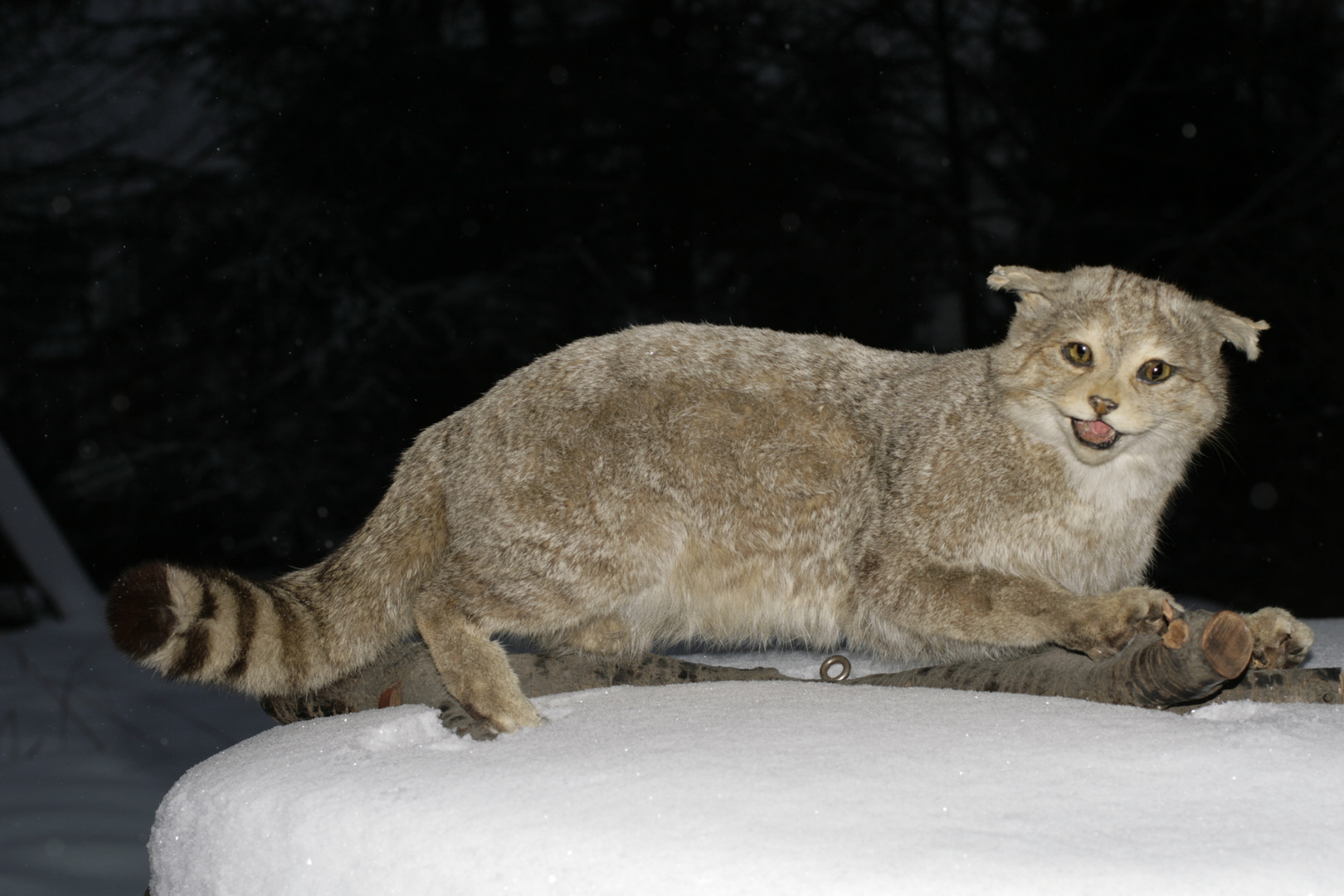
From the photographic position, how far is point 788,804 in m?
2.29

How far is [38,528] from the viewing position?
9328 mm

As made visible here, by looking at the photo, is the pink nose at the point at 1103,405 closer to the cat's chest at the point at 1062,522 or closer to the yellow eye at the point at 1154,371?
the yellow eye at the point at 1154,371

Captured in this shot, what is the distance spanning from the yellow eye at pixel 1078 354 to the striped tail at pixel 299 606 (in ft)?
7.19

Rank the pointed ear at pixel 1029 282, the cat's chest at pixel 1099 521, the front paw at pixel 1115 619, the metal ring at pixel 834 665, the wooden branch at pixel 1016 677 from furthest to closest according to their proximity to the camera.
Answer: the metal ring at pixel 834 665 → the pointed ear at pixel 1029 282 → the cat's chest at pixel 1099 521 → the front paw at pixel 1115 619 → the wooden branch at pixel 1016 677

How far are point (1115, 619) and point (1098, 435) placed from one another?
564 millimetres

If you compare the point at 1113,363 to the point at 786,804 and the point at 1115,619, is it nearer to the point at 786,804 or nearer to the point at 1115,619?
the point at 1115,619

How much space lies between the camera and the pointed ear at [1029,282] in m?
3.54

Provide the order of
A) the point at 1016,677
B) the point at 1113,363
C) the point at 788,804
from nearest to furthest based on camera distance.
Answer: the point at 788,804
the point at 1113,363
the point at 1016,677

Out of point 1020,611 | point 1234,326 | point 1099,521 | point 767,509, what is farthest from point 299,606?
point 1234,326

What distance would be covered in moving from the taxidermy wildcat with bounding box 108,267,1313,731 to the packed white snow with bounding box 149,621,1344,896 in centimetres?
36

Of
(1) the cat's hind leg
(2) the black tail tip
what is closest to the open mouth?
(1) the cat's hind leg

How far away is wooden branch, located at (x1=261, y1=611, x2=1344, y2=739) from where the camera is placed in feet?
8.76

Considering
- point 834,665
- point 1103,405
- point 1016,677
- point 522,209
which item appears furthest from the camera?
point 522,209

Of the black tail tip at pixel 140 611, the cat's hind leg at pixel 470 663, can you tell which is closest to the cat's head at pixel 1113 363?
the cat's hind leg at pixel 470 663
